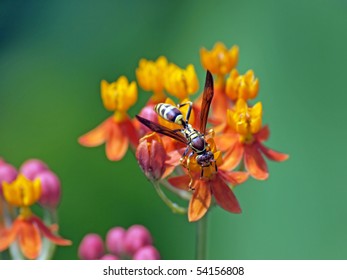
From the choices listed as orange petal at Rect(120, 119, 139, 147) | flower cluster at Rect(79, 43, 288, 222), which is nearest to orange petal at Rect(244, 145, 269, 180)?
flower cluster at Rect(79, 43, 288, 222)

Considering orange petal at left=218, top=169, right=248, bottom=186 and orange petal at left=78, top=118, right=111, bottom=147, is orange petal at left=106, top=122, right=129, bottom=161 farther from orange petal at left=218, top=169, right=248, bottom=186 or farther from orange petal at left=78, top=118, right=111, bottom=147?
orange petal at left=218, top=169, right=248, bottom=186

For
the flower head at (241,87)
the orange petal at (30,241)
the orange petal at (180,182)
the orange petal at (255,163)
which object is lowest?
the orange petal at (30,241)

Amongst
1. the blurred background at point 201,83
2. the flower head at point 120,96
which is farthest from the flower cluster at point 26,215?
the blurred background at point 201,83

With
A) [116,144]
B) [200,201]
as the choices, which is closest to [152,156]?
[200,201]

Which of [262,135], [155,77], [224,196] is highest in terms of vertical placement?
[155,77]

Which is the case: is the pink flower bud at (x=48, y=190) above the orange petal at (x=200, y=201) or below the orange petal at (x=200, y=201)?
above

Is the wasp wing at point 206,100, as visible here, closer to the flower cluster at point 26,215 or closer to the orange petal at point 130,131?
the orange petal at point 130,131

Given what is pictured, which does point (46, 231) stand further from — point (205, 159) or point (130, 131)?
point (205, 159)

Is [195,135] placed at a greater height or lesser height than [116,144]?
lesser
